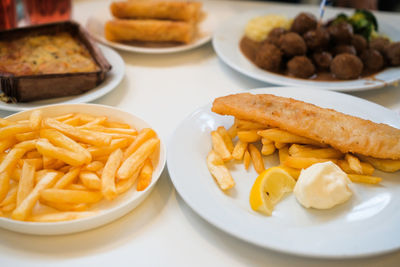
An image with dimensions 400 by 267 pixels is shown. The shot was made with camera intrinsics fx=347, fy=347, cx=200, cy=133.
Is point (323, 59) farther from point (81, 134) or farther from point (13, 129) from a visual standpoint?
point (13, 129)

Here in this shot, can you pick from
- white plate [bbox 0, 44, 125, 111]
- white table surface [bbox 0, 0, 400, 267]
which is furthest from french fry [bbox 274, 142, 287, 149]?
white plate [bbox 0, 44, 125, 111]

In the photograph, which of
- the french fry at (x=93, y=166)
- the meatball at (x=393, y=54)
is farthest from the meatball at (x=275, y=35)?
the french fry at (x=93, y=166)

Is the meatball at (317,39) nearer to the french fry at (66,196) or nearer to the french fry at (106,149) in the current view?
the french fry at (106,149)

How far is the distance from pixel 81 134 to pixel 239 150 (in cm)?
73

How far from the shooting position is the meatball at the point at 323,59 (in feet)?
8.23

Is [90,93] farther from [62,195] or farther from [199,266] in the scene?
[199,266]

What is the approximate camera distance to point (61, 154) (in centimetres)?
140

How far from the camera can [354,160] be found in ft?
4.97

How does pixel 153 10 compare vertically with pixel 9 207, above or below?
above

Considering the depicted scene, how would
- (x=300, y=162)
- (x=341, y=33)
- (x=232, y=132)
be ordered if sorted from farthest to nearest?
(x=341, y=33)
(x=232, y=132)
(x=300, y=162)

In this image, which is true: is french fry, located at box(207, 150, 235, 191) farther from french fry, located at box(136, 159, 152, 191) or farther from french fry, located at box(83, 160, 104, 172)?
french fry, located at box(83, 160, 104, 172)

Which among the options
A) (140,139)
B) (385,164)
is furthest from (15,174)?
(385,164)

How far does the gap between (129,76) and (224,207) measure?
154cm

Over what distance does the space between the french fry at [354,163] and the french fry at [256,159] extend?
14.8 inches
